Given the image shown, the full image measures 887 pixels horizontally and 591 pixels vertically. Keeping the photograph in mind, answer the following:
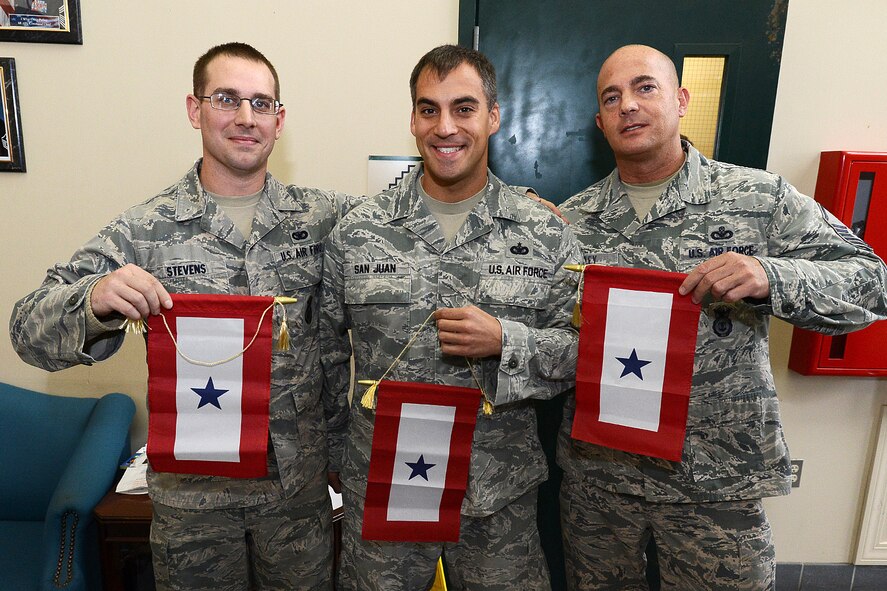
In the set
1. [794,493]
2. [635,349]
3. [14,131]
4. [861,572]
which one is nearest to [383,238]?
[635,349]

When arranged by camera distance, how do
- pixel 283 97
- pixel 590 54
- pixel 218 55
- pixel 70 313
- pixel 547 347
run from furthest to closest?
pixel 283 97, pixel 590 54, pixel 218 55, pixel 547 347, pixel 70 313

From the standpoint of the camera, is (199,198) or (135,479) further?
(135,479)

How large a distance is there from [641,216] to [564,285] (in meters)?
0.36

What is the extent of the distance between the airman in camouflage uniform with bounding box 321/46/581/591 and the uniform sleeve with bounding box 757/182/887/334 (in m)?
0.50

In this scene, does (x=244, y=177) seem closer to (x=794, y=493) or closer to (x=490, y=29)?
(x=490, y=29)

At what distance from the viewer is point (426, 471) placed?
1.49 m

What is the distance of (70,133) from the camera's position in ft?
7.42

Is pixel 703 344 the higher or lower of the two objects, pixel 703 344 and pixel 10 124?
the lower

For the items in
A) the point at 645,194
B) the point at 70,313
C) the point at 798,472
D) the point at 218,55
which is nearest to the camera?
the point at 70,313

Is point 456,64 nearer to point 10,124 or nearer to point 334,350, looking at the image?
point 334,350

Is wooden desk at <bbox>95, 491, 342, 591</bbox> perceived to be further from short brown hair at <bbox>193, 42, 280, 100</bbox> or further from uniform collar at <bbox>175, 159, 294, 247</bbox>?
short brown hair at <bbox>193, 42, 280, 100</bbox>

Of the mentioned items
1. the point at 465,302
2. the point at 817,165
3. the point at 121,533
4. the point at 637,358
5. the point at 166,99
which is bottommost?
the point at 121,533

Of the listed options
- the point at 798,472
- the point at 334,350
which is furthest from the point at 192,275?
the point at 798,472

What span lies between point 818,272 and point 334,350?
4.30 feet
